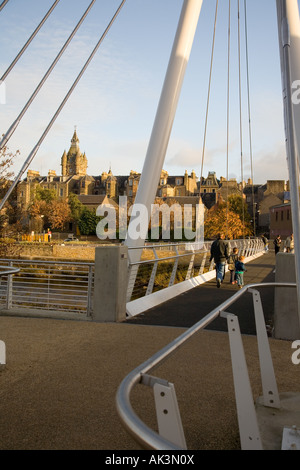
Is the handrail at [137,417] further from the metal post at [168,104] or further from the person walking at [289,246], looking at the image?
the person walking at [289,246]

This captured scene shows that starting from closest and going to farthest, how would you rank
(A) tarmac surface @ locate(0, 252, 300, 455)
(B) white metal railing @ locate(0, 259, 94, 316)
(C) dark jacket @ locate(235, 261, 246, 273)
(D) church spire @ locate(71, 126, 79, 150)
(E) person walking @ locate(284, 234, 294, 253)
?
(A) tarmac surface @ locate(0, 252, 300, 455)
(B) white metal railing @ locate(0, 259, 94, 316)
(C) dark jacket @ locate(235, 261, 246, 273)
(E) person walking @ locate(284, 234, 294, 253)
(D) church spire @ locate(71, 126, 79, 150)

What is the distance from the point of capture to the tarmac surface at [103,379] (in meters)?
3.21

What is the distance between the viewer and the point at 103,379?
4434 mm

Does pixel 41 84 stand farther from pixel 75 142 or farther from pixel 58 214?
pixel 75 142

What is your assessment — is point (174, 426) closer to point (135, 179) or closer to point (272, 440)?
point (272, 440)

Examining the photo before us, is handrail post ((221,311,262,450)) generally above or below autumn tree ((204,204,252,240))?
below

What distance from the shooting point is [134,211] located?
10367mm

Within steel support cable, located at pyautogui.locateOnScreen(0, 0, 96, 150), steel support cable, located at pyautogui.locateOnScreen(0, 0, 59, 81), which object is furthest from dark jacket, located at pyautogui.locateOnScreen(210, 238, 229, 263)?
steel support cable, located at pyautogui.locateOnScreen(0, 0, 59, 81)

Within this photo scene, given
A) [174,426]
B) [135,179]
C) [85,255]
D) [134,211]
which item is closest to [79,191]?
[135,179]

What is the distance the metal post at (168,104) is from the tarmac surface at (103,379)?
4.27 meters

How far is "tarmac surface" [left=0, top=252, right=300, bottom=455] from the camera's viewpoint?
3215 millimetres

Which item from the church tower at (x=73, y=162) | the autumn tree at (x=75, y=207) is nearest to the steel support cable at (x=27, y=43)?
the autumn tree at (x=75, y=207)

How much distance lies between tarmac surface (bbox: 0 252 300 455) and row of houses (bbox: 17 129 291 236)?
8240 cm

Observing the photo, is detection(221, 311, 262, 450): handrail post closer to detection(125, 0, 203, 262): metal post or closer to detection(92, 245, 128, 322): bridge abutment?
detection(92, 245, 128, 322): bridge abutment
